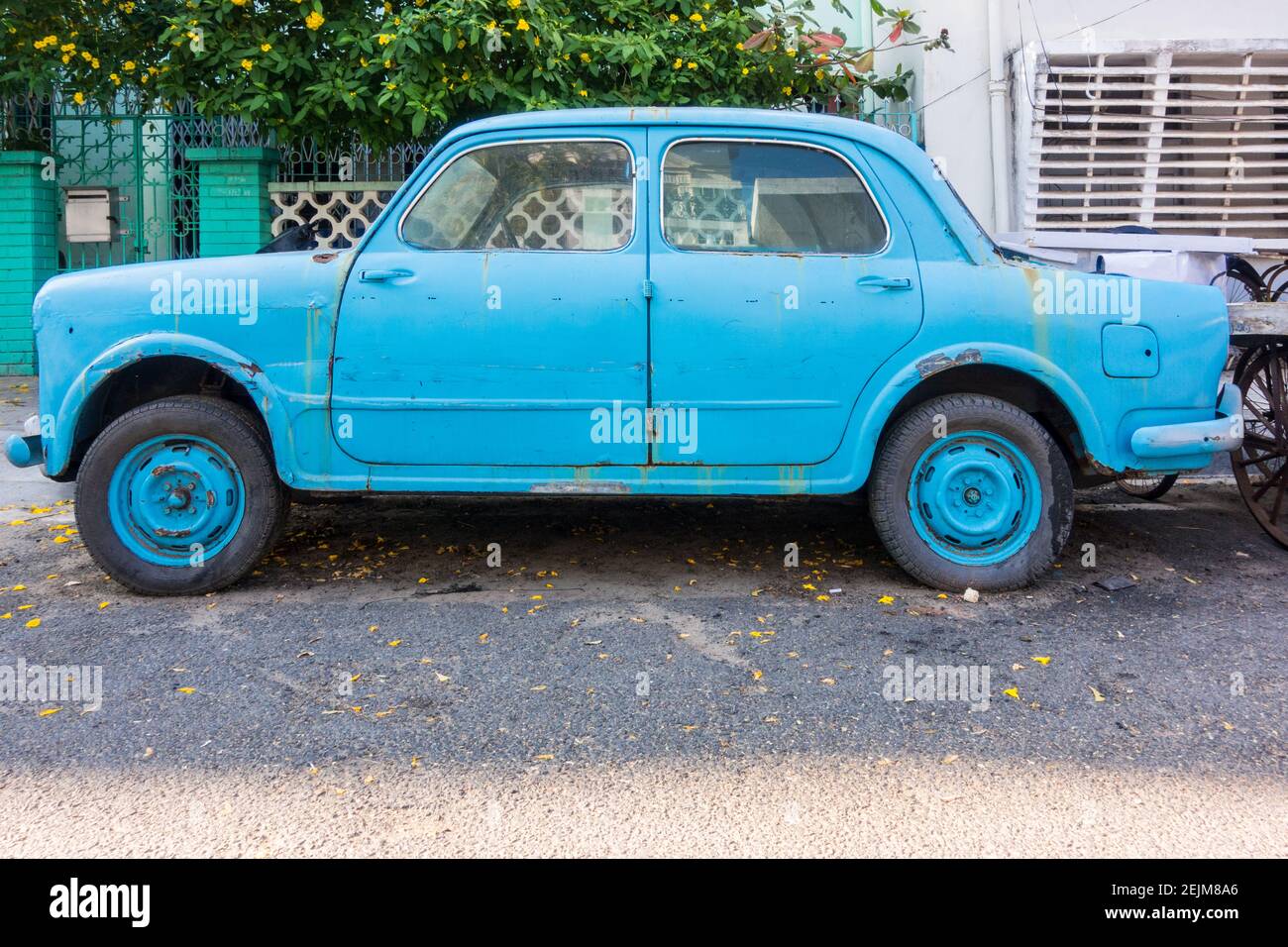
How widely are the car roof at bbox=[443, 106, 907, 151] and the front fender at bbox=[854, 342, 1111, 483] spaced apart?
922mm

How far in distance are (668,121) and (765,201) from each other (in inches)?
20.2

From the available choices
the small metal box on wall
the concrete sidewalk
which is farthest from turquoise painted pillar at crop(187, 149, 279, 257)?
the concrete sidewalk

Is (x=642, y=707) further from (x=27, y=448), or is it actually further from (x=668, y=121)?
(x=27, y=448)

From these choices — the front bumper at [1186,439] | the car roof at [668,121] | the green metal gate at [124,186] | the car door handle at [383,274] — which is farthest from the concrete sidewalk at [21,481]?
the front bumper at [1186,439]

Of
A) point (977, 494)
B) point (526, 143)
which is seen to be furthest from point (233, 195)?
point (977, 494)

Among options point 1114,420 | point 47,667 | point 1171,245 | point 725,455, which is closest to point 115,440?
point 47,667

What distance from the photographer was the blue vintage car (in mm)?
4613

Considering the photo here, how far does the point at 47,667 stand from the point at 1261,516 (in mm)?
5299

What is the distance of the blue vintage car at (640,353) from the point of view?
15.1 feet

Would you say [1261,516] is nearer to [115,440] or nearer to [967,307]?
[967,307]

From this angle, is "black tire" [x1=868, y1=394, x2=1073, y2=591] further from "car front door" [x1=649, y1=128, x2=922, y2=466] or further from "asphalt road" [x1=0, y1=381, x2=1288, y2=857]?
"car front door" [x1=649, y1=128, x2=922, y2=466]

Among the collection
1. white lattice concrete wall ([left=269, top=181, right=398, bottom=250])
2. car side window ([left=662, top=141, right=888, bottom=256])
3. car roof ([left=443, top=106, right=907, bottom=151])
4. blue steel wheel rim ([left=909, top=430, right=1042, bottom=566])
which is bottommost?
blue steel wheel rim ([left=909, top=430, right=1042, bottom=566])

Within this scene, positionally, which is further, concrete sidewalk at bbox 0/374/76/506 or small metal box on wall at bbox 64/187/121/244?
small metal box on wall at bbox 64/187/121/244

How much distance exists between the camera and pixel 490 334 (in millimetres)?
4605
